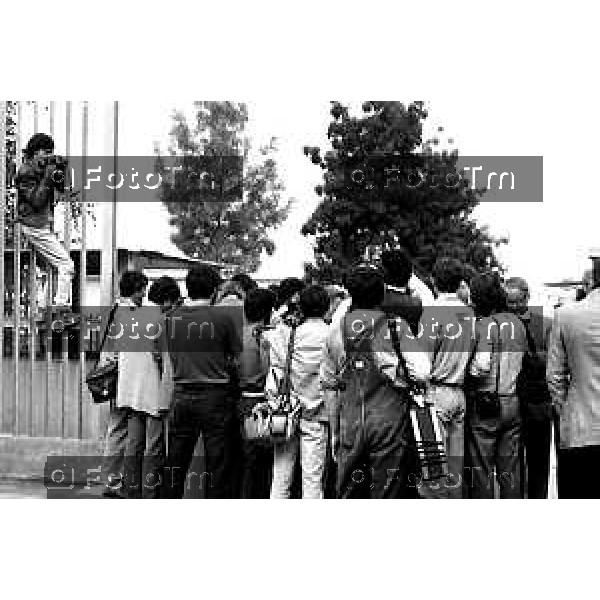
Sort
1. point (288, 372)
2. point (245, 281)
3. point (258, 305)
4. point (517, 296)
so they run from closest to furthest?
1. point (288, 372)
2. point (258, 305)
3. point (517, 296)
4. point (245, 281)

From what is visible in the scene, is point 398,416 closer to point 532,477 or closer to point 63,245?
point 532,477

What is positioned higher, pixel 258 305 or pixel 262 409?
pixel 258 305

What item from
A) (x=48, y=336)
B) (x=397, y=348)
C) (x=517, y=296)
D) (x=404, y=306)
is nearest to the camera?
(x=397, y=348)

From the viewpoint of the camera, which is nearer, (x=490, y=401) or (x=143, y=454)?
(x=490, y=401)

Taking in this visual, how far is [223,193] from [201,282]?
16.9 meters

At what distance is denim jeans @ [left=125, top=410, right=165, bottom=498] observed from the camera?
7676 mm

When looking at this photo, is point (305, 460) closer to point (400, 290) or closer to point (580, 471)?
point (400, 290)

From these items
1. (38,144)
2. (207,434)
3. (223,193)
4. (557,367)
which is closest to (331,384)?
(207,434)

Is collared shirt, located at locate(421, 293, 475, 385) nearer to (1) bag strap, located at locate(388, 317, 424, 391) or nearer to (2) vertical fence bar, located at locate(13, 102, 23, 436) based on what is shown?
(1) bag strap, located at locate(388, 317, 424, 391)

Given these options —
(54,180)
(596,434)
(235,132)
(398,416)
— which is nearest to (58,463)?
(54,180)

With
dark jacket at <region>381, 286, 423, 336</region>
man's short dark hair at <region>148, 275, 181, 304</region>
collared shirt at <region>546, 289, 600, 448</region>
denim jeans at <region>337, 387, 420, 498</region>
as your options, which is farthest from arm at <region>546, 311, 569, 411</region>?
man's short dark hair at <region>148, 275, 181, 304</region>

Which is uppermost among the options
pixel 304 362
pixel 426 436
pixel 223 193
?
pixel 223 193

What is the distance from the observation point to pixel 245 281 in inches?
316

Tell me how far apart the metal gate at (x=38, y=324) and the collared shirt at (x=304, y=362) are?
63.3 inches
